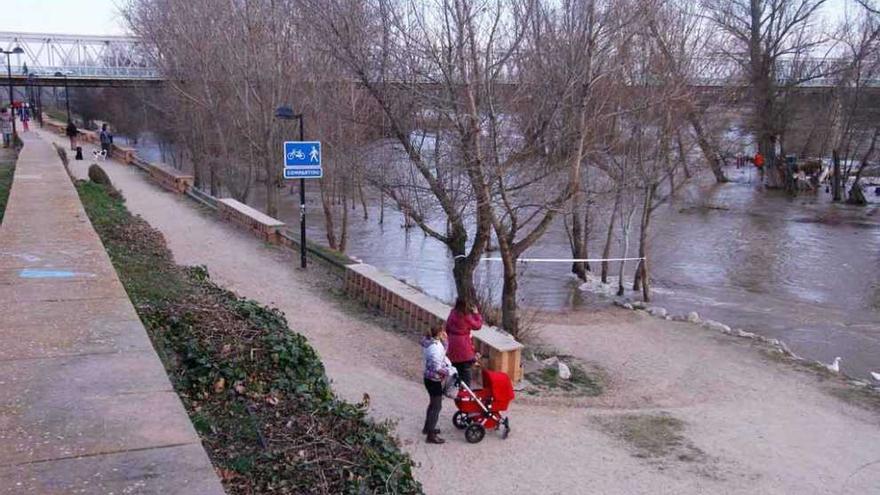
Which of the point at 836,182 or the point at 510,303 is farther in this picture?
the point at 836,182

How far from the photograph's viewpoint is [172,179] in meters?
32.1

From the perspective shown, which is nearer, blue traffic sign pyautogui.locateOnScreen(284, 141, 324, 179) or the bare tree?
blue traffic sign pyautogui.locateOnScreen(284, 141, 324, 179)

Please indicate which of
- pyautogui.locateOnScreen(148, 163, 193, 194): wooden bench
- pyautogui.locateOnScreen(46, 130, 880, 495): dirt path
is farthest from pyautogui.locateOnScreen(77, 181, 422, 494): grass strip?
pyautogui.locateOnScreen(148, 163, 193, 194): wooden bench

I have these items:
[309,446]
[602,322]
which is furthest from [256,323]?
[602,322]

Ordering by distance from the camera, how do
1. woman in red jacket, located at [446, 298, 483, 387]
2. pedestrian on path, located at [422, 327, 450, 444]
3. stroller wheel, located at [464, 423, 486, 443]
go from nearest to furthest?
pedestrian on path, located at [422, 327, 450, 444]
stroller wheel, located at [464, 423, 486, 443]
woman in red jacket, located at [446, 298, 483, 387]

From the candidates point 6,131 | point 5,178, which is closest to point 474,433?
point 5,178

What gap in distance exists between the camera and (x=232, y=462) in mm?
5273

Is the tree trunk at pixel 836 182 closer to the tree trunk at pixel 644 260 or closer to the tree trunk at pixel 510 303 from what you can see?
the tree trunk at pixel 644 260

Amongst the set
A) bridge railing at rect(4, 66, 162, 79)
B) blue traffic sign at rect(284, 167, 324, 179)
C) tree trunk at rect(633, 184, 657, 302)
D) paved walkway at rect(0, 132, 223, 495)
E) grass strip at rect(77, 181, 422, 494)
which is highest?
bridge railing at rect(4, 66, 162, 79)

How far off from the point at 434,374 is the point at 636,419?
3056 millimetres

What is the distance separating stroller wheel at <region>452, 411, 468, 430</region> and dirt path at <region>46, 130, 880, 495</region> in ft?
0.42

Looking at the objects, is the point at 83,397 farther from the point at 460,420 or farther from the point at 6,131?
the point at 6,131

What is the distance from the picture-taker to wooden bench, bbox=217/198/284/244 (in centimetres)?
2083

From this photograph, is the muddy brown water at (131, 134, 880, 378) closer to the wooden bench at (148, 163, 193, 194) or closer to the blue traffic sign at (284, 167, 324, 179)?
the blue traffic sign at (284, 167, 324, 179)
